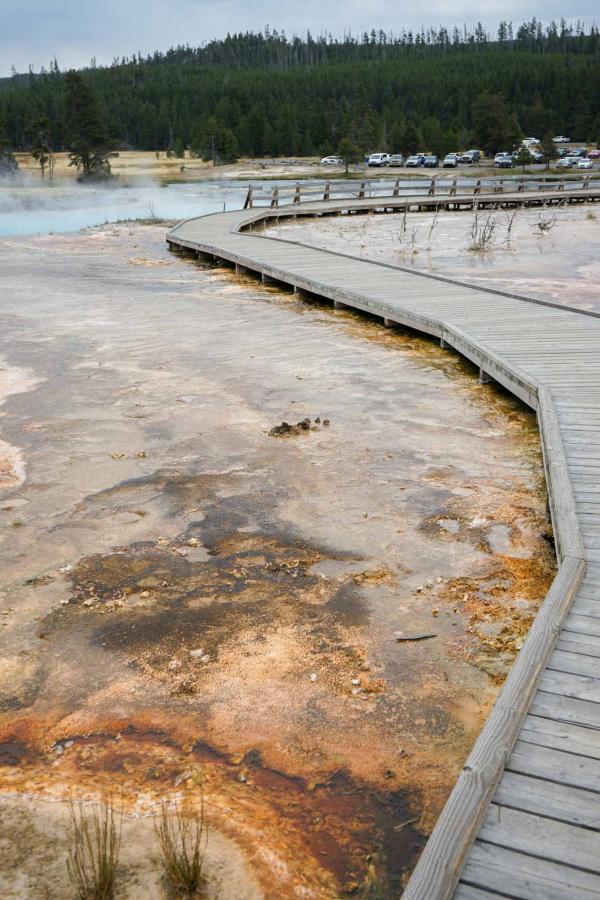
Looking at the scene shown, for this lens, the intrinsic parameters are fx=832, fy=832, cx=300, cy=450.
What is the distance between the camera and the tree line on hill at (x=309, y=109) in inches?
2889

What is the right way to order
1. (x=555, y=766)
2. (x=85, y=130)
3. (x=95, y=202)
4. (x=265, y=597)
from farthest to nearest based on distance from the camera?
1. (x=85, y=130)
2. (x=95, y=202)
3. (x=265, y=597)
4. (x=555, y=766)

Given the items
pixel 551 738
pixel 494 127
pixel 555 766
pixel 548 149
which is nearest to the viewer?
pixel 555 766

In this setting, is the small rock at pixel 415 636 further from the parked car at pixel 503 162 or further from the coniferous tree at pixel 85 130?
the parked car at pixel 503 162

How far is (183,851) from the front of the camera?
291cm

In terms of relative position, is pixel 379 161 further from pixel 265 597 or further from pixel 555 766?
pixel 555 766

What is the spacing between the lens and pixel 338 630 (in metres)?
4.57

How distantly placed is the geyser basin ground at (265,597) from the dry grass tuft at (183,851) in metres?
0.07

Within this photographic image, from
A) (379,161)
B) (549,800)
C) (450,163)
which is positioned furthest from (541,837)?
(379,161)

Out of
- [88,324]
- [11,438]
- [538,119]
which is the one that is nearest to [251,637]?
[11,438]

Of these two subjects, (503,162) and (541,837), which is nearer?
(541,837)

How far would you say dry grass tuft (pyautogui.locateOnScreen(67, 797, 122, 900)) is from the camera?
2893 millimetres

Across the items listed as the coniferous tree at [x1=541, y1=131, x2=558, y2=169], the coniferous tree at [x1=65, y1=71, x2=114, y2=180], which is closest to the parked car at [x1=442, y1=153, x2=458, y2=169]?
the coniferous tree at [x1=541, y1=131, x2=558, y2=169]

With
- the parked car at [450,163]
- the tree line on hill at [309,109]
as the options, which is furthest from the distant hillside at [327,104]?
the parked car at [450,163]

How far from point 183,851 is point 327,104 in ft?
365
